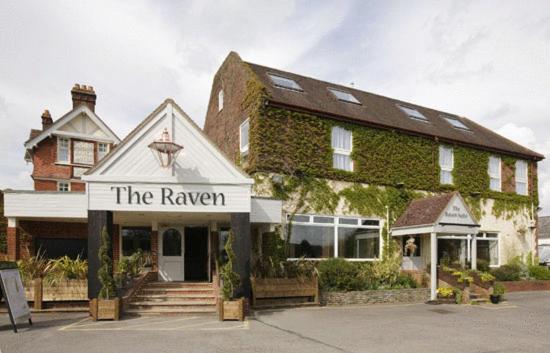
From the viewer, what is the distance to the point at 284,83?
19422 mm

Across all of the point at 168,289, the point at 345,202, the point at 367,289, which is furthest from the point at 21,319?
the point at 345,202

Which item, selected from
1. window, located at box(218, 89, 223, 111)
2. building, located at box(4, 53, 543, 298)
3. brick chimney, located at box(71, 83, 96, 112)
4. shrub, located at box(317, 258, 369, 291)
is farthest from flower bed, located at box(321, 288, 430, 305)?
brick chimney, located at box(71, 83, 96, 112)

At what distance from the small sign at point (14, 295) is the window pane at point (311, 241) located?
899 cm

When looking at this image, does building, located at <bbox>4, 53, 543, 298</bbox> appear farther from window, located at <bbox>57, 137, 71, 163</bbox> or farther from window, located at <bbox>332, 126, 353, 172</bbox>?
window, located at <bbox>57, 137, 71, 163</bbox>

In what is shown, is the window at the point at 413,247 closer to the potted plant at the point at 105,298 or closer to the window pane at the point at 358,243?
the window pane at the point at 358,243

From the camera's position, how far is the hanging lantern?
11.6 m

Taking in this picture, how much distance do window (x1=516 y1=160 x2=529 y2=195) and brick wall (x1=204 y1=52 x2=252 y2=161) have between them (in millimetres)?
16493

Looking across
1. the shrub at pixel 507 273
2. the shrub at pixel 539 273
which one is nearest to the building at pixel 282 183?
the shrub at pixel 507 273

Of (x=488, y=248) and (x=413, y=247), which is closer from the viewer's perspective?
(x=413, y=247)

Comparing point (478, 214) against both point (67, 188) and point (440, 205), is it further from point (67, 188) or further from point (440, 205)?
point (67, 188)

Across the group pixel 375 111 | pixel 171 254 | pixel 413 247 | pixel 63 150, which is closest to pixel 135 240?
pixel 171 254

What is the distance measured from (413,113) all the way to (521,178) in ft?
24.7

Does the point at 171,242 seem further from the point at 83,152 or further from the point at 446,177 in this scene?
the point at 446,177

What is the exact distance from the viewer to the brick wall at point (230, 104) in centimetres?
1853
